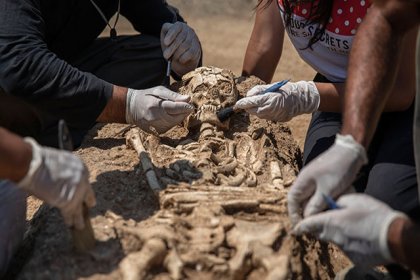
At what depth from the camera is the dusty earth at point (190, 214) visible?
2605 millimetres

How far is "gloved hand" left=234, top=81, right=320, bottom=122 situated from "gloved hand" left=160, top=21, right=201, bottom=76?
728 millimetres

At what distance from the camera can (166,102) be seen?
3.49 metres

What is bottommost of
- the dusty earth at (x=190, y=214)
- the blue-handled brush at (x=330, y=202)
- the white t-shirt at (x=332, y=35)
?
the dusty earth at (x=190, y=214)

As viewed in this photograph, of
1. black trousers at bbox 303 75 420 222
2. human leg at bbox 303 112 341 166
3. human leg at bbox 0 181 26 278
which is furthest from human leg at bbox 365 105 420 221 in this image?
human leg at bbox 0 181 26 278

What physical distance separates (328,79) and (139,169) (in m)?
1.16

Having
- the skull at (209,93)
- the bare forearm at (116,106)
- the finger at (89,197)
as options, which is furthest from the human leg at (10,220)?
the skull at (209,93)

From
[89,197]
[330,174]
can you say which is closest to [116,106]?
[89,197]

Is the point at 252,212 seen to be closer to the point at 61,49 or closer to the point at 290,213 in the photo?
the point at 290,213

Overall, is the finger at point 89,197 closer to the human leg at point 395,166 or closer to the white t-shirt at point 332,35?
the human leg at point 395,166

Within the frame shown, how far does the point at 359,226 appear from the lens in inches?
97.8

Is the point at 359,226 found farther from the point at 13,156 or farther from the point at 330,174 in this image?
the point at 13,156

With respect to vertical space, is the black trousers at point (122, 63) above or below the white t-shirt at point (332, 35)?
below

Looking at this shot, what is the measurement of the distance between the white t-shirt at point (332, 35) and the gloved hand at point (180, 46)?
0.67m

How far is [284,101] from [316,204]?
2.98ft
